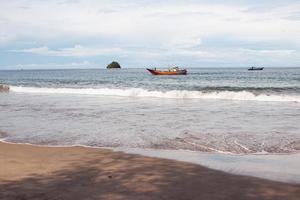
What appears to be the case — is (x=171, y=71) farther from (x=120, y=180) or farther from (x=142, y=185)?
(x=142, y=185)

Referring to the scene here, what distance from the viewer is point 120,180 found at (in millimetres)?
6152

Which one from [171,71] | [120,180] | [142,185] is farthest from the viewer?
[171,71]

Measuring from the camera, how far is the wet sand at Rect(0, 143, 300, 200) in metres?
5.46

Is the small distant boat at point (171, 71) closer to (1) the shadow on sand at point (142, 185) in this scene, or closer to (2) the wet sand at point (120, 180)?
(2) the wet sand at point (120, 180)

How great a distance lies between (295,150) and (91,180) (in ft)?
15.0

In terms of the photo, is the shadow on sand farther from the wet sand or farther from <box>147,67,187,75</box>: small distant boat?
<box>147,67,187,75</box>: small distant boat

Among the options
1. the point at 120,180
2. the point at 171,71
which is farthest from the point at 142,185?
the point at 171,71

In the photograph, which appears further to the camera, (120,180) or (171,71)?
(171,71)

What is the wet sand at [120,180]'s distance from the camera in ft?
17.9

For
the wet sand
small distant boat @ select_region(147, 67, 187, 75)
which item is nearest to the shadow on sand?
the wet sand

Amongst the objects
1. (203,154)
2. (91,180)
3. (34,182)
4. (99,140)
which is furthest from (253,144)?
(34,182)

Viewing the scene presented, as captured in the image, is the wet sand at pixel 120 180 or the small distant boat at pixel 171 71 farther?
the small distant boat at pixel 171 71

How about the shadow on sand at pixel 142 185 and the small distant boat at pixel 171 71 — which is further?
the small distant boat at pixel 171 71

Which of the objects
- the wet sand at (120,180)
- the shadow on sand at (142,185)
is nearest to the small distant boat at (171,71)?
the wet sand at (120,180)
